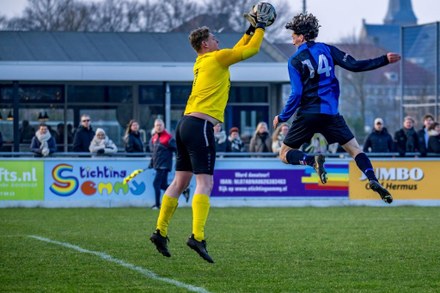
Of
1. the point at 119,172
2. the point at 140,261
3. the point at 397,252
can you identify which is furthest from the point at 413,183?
the point at 140,261

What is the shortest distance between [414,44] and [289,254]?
1950cm

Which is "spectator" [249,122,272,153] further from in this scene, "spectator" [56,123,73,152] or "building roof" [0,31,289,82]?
"spectator" [56,123,73,152]

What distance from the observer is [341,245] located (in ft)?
39.7

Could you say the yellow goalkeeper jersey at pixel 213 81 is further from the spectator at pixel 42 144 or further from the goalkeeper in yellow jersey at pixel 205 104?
the spectator at pixel 42 144

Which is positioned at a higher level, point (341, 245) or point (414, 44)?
point (414, 44)

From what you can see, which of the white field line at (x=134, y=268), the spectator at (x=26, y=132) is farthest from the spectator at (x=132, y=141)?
the white field line at (x=134, y=268)

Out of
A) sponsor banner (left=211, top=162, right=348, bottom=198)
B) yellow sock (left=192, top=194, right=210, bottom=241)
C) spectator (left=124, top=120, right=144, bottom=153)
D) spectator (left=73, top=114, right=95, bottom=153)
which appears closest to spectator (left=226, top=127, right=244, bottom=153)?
sponsor banner (left=211, top=162, right=348, bottom=198)

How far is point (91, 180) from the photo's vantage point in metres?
22.1

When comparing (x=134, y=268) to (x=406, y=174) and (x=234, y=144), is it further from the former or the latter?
(x=234, y=144)

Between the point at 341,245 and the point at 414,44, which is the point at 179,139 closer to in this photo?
the point at 341,245

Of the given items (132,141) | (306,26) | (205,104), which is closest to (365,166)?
(306,26)

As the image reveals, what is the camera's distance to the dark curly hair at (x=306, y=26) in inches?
431

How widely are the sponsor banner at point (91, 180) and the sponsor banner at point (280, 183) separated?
71.7 inches

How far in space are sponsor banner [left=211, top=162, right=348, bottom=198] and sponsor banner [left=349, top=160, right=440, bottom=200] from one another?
279mm
